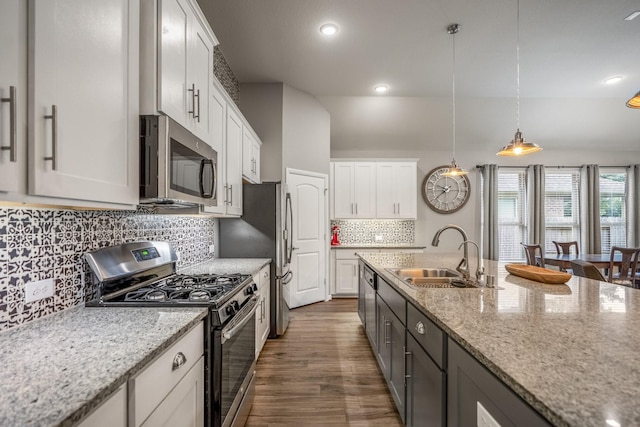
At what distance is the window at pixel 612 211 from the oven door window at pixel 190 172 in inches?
289

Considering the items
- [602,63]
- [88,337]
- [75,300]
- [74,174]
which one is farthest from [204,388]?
[602,63]

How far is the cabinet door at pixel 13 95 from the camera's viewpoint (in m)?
0.73

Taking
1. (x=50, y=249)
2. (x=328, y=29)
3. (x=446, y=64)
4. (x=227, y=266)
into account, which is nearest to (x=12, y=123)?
(x=50, y=249)

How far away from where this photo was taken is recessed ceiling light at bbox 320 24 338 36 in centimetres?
287

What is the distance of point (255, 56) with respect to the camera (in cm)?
345

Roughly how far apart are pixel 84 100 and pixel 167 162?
38 centimetres

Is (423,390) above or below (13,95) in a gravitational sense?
below

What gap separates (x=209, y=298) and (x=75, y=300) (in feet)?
1.92

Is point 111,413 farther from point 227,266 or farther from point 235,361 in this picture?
point 227,266

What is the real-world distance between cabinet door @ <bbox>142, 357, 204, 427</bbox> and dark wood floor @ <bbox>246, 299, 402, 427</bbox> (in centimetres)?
80

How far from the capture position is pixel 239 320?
1.66 metres

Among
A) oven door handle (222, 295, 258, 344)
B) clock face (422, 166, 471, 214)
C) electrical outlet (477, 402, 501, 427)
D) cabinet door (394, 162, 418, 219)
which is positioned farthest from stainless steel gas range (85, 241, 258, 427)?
clock face (422, 166, 471, 214)

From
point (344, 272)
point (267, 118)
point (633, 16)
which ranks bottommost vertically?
point (344, 272)

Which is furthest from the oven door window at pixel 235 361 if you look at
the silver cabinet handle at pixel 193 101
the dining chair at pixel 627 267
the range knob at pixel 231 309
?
the dining chair at pixel 627 267
